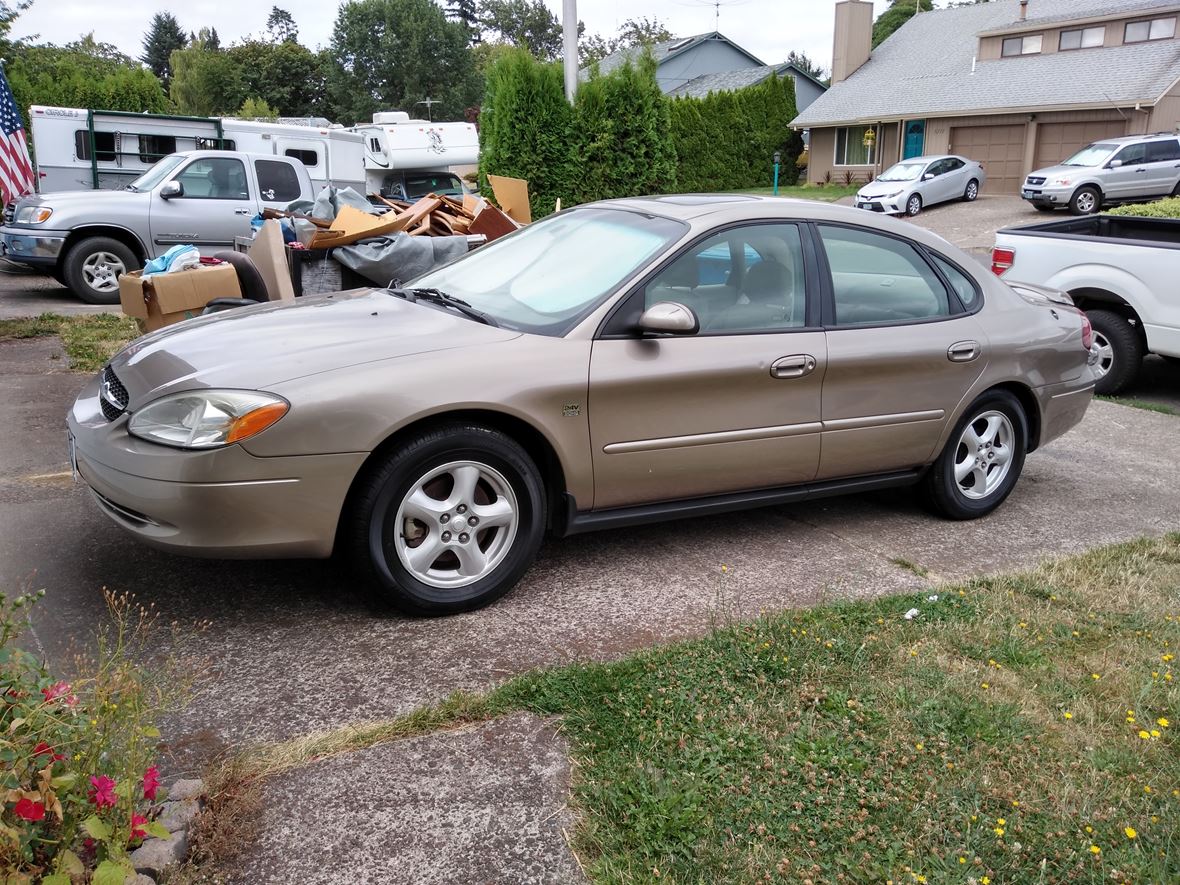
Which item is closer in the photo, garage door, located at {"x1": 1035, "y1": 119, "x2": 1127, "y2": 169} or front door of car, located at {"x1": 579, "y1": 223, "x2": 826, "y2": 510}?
front door of car, located at {"x1": 579, "y1": 223, "x2": 826, "y2": 510}

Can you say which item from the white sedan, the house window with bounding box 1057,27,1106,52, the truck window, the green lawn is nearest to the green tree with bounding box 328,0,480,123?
the house window with bounding box 1057,27,1106,52

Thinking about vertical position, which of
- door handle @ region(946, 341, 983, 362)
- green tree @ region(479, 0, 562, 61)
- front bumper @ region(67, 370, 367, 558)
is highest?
green tree @ region(479, 0, 562, 61)

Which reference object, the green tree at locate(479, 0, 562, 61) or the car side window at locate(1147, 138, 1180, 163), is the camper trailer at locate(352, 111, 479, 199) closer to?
the car side window at locate(1147, 138, 1180, 163)

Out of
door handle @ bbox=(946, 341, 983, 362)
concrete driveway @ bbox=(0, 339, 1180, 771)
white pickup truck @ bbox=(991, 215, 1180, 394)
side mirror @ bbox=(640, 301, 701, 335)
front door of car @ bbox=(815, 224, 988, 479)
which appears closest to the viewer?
concrete driveway @ bbox=(0, 339, 1180, 771)

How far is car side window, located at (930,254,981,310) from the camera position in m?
5.15

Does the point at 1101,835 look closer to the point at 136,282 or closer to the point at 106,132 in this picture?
the point at 136,282

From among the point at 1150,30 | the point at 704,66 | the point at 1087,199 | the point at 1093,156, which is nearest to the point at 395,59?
the point at 704,66

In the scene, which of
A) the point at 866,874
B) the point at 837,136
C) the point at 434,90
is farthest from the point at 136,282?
the point at 434,90

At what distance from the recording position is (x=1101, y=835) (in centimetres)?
275

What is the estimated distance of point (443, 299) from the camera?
4574 mm

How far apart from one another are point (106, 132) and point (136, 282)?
35.5 ft

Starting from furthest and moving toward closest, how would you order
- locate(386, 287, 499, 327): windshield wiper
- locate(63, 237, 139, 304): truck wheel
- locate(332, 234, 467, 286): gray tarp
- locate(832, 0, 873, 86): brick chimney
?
1. locate(832, 0, 873, 86): brick chimney
2. locate(63, 237, 139, 304): truck wheel
3. locate(332, 234, 467, 286): gray tarp
4. locate(386, 287, 499, 327): windshield wiper

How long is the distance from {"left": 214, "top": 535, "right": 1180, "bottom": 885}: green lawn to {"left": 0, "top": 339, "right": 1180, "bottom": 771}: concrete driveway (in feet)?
0.82

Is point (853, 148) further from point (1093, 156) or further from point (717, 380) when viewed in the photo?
point (717, 380)
